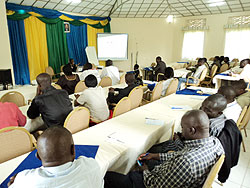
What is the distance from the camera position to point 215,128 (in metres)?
1.98

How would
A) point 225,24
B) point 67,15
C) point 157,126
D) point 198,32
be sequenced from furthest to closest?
point 198,32
point 225,24
point 67,15
point 157,126

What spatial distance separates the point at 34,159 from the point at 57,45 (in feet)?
21.7

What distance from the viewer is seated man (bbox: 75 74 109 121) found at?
2.90 meters

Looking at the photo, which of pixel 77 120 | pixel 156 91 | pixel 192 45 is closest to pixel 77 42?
pixel 156 91

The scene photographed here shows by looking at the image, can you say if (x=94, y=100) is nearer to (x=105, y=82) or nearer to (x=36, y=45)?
(x=105, y=82)

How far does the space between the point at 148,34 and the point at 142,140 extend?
9368 millimetres

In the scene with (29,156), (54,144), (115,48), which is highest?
(115,48)

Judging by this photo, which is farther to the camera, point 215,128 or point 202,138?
point 215,128

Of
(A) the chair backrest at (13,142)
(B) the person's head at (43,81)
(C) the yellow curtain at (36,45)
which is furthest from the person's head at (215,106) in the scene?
(C) the yellow curtain at (36,45)

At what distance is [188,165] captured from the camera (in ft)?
4.39

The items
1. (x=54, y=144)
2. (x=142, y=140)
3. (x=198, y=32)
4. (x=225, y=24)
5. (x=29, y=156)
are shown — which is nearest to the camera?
→ (x=54, y=144)

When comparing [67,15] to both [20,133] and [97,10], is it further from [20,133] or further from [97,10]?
[20,133]

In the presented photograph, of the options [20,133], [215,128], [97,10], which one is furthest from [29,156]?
[97,10]

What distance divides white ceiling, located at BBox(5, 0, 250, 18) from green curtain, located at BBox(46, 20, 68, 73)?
2.30 ft
